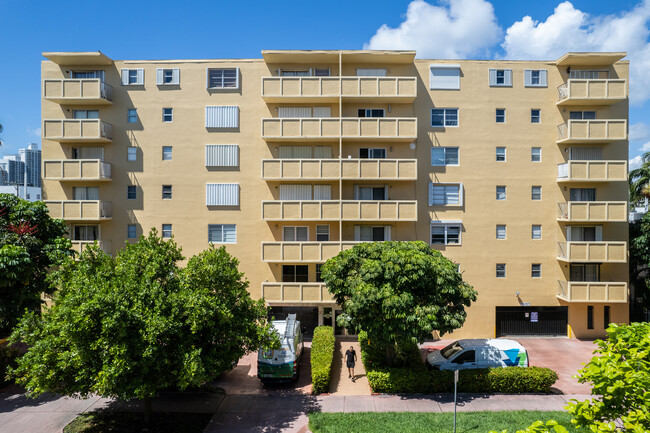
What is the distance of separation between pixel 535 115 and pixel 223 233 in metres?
20.6

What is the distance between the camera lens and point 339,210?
939 inches

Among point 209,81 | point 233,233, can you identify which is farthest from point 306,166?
point 209,81

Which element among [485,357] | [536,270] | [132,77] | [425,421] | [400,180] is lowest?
[425,421]

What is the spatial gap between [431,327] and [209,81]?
19201mm

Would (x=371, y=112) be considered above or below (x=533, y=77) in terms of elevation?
below

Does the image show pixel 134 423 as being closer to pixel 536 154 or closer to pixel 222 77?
pixel 222 77

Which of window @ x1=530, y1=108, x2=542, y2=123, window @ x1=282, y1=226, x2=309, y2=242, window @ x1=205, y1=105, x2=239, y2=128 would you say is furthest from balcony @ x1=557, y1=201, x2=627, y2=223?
window @ x1=205, y1=105, x2=239, y2=128

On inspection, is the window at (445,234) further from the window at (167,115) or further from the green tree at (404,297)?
the window at (167,115)

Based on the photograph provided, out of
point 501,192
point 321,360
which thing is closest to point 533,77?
point 501,192

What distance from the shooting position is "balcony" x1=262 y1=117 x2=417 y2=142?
23984 millimetres

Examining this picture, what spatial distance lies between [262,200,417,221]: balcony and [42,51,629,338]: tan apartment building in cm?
116

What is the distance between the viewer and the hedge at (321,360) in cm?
1730

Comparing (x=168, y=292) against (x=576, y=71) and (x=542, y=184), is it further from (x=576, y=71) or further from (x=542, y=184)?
(x=576, y=71)

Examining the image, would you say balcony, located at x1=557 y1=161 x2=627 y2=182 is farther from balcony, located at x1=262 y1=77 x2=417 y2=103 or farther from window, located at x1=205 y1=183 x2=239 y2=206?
window, located at x1=205 y1=183 x2=239 y2=206
